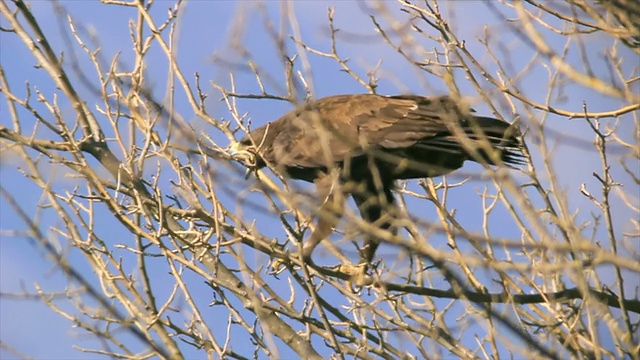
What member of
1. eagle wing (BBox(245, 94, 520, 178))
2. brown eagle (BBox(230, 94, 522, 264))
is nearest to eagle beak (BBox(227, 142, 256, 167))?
brown eagle (BBox(230, 94, 522, 264))

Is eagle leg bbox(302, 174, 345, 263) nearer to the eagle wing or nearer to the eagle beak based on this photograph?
the eagle wing

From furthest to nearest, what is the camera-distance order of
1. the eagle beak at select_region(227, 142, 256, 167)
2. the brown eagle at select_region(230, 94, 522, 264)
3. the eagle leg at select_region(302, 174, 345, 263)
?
the brown eagle at select_region(230, 94, 522, 264) < the eagle beak at select_region(227, 142, 256, 167) < the eagle leg at select_region(302, 174, 345, 263)

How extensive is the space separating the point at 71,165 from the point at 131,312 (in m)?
0.87

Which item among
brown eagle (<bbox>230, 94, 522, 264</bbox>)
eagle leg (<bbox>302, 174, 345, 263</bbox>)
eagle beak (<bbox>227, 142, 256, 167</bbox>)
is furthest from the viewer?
brown eagle (<bbox>230, 94, 522, 264</bbox>)

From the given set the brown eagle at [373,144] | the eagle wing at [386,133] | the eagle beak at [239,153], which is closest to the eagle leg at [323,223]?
the brown eagle at [373,144]

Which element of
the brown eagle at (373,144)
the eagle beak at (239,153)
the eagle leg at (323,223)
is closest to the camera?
the eagle leg at (323,223)

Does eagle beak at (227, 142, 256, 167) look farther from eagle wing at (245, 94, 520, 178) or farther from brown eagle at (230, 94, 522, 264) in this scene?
eagle wing at (245, 94, 520, 178)

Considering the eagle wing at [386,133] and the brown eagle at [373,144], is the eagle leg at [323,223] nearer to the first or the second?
the brown eagle at [373,144]

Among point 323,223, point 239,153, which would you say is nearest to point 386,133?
point 323,223

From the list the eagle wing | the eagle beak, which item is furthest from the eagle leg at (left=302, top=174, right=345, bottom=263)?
the eagle beak

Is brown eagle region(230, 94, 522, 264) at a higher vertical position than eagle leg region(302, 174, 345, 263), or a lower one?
higher

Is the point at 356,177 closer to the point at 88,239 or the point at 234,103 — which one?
the point at 234,103

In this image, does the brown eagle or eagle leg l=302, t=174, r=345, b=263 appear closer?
eagle leg l=302, t=174, r=345, b=263

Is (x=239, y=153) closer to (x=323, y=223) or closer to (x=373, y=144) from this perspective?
(x=323, y=223)
